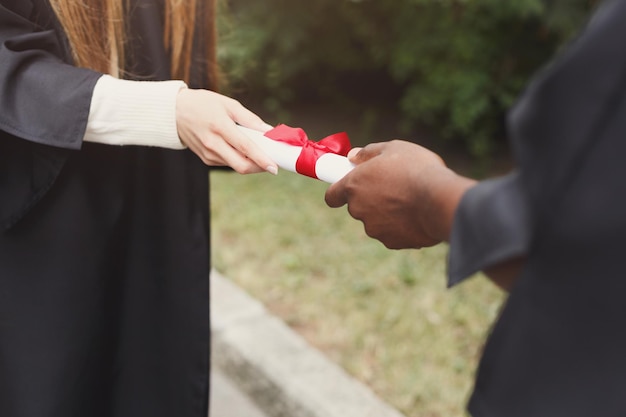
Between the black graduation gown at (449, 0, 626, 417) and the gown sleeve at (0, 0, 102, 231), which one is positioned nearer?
the black graduation gown at (449, 0, 626, 417)

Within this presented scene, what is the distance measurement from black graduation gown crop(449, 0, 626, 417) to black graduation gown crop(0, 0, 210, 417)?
2.57 feet

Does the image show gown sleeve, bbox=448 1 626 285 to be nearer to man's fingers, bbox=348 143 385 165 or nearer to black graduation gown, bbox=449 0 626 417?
black graduation gown, bbox=449 0 626 417

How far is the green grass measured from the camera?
2734mm

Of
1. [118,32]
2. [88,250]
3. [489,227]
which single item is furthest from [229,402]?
[489,227]

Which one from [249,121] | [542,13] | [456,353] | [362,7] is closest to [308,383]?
[456,353]

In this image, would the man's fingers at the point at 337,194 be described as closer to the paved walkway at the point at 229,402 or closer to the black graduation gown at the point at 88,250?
the black graduation gown at the point at 88,250

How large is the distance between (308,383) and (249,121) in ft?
5.07

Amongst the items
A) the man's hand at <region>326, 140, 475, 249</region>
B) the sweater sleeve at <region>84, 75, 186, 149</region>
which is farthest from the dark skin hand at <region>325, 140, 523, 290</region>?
the sweater sleeve at <region>84, 75, 186, 149</region>

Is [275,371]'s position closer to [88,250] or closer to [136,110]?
[88,250]

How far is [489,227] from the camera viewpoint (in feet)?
2.63

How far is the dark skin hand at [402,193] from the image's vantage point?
0.92 m

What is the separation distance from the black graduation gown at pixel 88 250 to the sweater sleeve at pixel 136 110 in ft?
0.09

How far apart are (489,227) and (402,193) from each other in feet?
0.69

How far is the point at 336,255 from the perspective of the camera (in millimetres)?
3770
